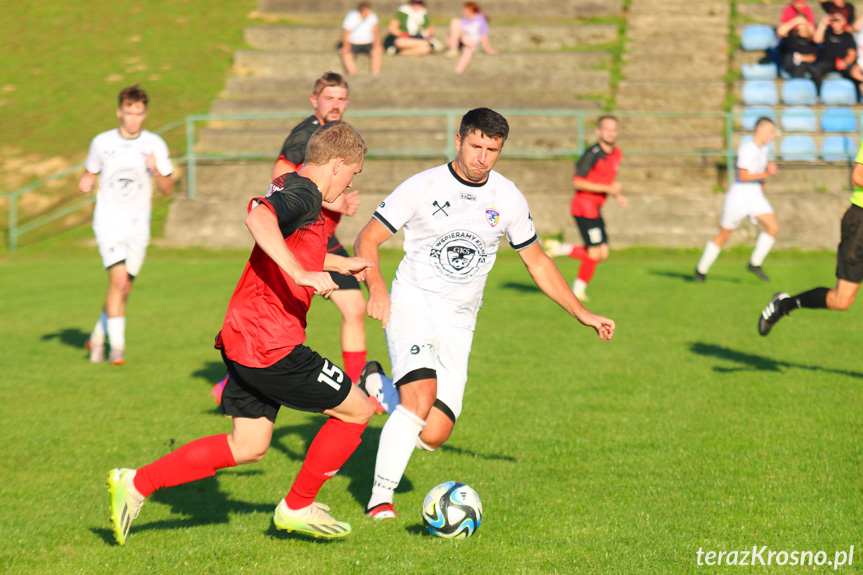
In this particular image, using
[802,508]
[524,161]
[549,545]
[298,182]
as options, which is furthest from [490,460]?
[524,161]

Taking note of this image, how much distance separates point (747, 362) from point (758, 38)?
16.6m

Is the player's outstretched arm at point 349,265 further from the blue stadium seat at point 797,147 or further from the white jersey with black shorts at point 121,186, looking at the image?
the blue stadium seat at point 797,147

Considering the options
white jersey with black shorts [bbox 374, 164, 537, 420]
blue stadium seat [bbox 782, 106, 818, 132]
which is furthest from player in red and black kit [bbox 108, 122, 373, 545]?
blue stadium seat [bbox 782, 106, 818, 132]

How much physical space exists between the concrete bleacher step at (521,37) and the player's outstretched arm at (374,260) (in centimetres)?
2031

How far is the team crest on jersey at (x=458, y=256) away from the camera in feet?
17.0

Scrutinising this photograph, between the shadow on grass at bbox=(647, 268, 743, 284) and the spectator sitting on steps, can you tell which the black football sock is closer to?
the shadow on grass at bbox=(647, 268, 743, 284)

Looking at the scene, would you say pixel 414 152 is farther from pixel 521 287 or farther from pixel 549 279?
pixel 549 279

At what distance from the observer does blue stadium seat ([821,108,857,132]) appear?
19.0 meters

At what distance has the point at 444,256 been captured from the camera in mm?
5223

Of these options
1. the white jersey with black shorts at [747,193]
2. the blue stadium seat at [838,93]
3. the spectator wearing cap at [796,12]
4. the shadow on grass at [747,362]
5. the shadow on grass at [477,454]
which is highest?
the spectator wearing cap at [796,12]

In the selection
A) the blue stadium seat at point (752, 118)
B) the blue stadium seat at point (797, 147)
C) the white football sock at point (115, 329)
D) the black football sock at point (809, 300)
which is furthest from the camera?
the blue stadium seat at point (752, 118)

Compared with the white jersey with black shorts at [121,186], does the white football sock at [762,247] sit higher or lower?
lower

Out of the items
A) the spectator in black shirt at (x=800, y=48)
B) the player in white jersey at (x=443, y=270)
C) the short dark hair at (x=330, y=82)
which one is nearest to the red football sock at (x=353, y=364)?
the player in white jersey at (x=443, y=270)

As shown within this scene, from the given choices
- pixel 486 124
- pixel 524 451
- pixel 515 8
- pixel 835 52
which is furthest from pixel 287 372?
pixel 515 8
